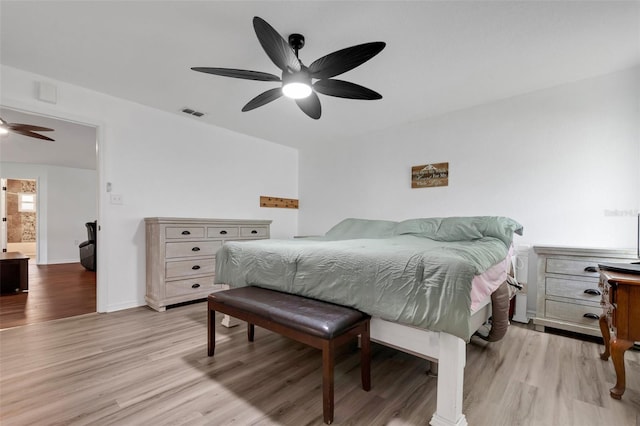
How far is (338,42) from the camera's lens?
207 cm

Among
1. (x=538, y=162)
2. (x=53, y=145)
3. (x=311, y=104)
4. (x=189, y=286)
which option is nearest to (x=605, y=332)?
(x=538, y=162)

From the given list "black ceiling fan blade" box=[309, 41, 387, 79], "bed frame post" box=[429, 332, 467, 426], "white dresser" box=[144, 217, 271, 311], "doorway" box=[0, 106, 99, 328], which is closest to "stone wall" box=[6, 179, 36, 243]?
"doorway" box=[0, 106, 99, 328]

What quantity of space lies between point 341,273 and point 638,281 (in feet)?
4.91

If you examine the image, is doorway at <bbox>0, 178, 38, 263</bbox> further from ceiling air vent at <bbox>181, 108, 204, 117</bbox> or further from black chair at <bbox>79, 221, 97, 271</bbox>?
ceiling air vent at <bbox>181, 108, 204, 117</bbox>

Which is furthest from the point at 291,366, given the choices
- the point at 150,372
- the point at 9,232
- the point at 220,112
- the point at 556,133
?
the point at 9,232

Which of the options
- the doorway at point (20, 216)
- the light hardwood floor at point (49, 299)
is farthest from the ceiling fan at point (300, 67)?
the doorway at point (20, 216)

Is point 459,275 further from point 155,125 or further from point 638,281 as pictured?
point 155,125

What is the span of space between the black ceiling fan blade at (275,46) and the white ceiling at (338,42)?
1.05 feet

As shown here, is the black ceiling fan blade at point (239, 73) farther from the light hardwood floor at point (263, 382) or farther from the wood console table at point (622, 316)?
the wood console table at point (622, 316)

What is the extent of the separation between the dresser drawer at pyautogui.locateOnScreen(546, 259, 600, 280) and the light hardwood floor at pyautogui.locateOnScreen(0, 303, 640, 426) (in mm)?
560

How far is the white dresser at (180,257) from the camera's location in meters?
3.06

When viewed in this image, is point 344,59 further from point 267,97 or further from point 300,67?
point 267,97

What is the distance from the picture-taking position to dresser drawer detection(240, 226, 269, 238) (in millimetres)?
3797

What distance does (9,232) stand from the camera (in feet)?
26.7
